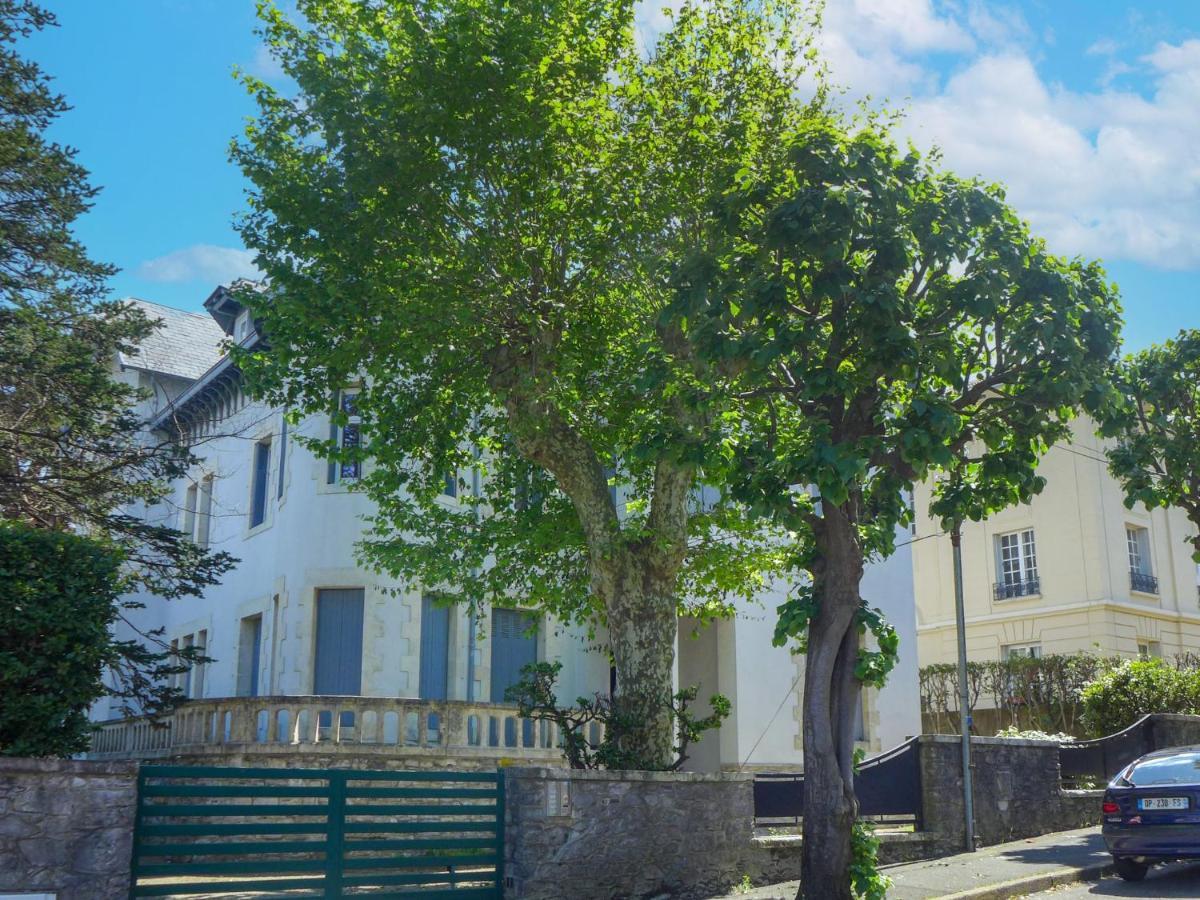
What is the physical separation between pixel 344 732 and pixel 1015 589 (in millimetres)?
22469

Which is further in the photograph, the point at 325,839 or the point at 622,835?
the point at 622,835

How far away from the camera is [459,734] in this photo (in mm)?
17969

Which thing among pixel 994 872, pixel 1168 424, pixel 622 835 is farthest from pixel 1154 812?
pixel 1168 424

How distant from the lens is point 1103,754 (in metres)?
19.2

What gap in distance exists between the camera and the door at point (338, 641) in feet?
66.4

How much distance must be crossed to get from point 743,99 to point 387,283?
4670 mm

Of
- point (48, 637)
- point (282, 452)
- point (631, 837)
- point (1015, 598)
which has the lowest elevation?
point (631, 837)

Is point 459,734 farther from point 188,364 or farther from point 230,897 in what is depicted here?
point 188,364

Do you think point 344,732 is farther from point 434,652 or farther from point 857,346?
point 857,346

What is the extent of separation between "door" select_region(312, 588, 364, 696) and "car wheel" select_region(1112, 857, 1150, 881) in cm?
1203

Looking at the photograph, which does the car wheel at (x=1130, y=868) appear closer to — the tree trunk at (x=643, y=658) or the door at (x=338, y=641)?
the tree trunk at (x=643, y=658)

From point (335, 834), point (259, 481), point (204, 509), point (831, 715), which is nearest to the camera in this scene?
point (335, 834)

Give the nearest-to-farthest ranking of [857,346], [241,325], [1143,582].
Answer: [857,346], [241,325], [1143,582]

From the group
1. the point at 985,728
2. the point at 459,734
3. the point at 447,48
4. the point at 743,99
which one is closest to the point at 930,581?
the point at 985,728
